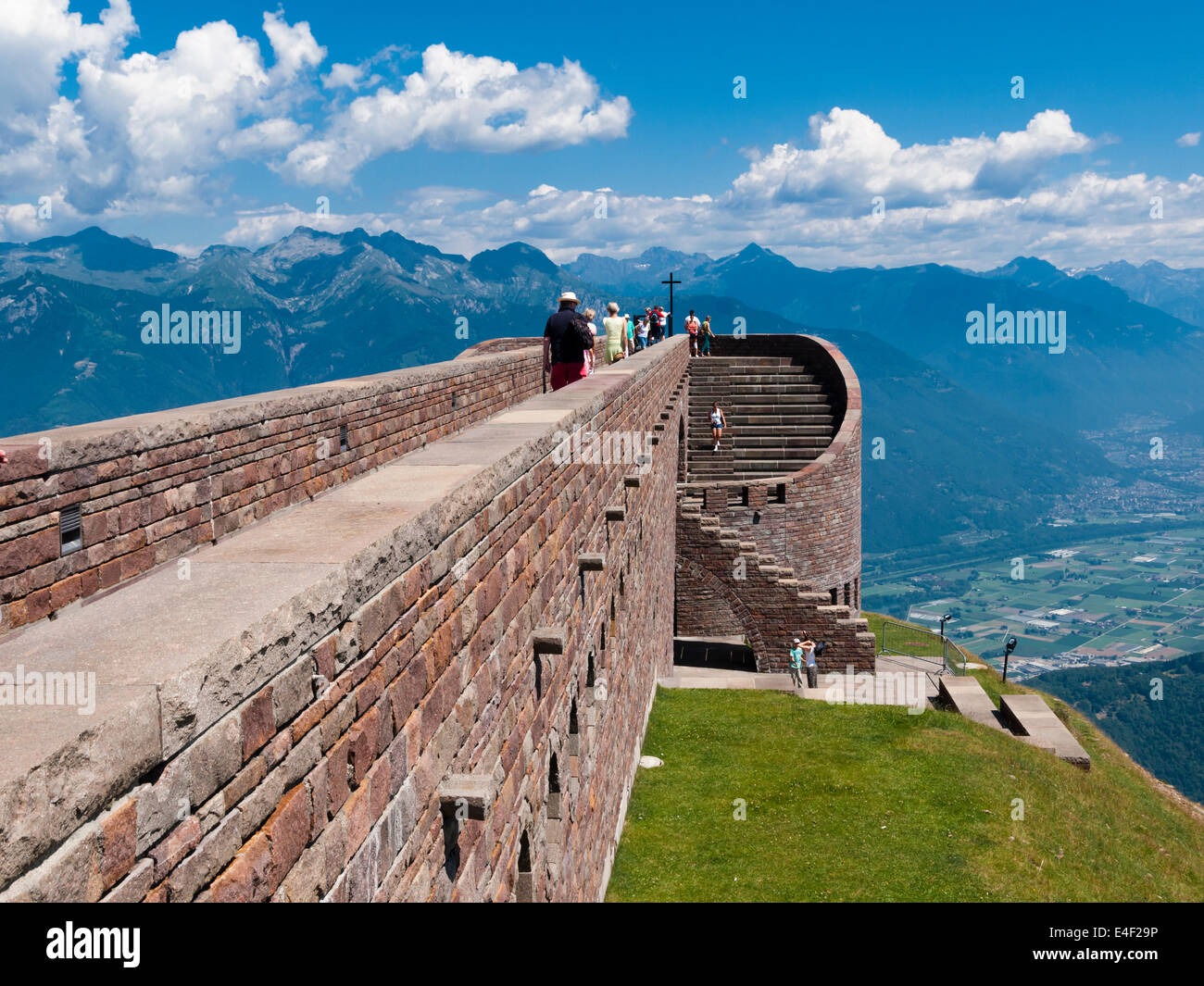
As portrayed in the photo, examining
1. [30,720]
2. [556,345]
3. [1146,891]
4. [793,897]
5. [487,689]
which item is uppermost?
[556,345]

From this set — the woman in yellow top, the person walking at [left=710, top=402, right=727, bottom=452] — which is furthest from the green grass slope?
the person walking at [left=710, top=402, right=727, bottom=452]

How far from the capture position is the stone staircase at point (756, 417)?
28.8 metres

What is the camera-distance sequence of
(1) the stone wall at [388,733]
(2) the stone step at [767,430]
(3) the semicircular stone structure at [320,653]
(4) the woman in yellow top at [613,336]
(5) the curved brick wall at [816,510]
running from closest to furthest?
(1) the stone wall at [388,733] → (3) the semicircular stone structure at [320,653] → (4) the woman in yellow top at [613,336] → (5) the curved brick wall at [816,510] → (2) the stone step at [767,430]

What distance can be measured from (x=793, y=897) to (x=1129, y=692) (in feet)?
377

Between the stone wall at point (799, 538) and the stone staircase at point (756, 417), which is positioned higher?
the stone staircase at point (756, 417)

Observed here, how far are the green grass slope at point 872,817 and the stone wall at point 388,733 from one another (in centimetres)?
329

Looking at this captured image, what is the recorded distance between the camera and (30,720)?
2.01 metres

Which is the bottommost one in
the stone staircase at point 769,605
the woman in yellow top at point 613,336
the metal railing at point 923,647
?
the metal railing at point 923,647

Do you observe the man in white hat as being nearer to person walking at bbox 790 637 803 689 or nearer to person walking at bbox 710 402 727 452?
person walking at bbox 790 637 803 689

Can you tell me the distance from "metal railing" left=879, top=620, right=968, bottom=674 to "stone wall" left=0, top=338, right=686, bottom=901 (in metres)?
20.4

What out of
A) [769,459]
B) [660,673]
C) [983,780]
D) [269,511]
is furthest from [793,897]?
[769,459]

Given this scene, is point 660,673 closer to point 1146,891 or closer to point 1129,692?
point 1146,891

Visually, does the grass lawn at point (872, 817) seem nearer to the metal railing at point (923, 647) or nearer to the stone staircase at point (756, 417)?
the metal railing at point (923, 647)

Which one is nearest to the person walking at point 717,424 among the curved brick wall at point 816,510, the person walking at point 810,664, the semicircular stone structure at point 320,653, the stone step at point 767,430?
the stone step at point 767,430
